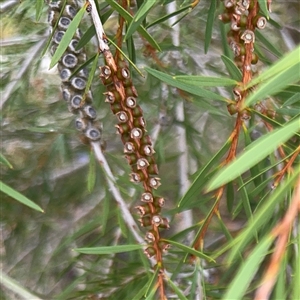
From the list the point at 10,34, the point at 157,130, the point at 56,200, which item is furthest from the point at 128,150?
the point at 10,34

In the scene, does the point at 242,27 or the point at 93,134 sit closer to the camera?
the point at 242,27

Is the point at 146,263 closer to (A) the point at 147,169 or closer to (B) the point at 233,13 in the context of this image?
(A) the point at 147,169

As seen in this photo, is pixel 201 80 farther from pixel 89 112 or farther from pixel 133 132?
pixel 89 112

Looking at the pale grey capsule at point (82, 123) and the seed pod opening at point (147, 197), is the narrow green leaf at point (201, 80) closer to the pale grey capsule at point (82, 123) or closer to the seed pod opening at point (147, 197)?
the seed pod opening at point (147, 197)

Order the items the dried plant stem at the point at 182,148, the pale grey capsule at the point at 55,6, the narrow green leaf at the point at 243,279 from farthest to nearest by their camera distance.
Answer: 1. the dried plant stem at the point at 182,148
2. the pale grey capsule at the point at 55,6
3. the narrow green leaf at the point at 243,279

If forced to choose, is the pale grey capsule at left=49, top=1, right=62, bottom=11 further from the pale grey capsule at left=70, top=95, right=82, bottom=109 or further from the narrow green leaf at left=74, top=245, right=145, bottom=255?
the narrow green leaf at left=74, top=245, right=145, bottom=255

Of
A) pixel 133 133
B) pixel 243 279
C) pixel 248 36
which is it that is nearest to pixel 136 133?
pixel 133 133

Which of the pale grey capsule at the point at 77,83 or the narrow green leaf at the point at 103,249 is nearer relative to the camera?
the narrow green leaf at the point at 103,249

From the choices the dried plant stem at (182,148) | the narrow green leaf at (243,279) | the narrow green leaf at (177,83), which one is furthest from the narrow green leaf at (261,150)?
the dried plant stem at (182,148)
